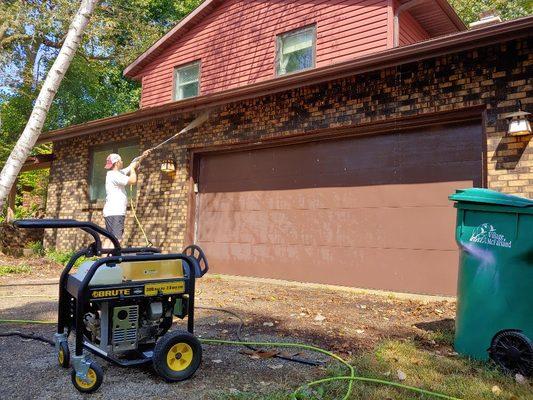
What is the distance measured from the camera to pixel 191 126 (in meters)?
9.32

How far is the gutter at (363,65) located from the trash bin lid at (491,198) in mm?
3080

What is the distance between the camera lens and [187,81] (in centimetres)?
1322

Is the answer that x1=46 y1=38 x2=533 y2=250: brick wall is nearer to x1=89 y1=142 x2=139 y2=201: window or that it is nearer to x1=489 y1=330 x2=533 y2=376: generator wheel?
x1=89 y1=142 x2=139 y2=201: window

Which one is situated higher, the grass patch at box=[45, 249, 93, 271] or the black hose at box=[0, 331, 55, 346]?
the black hose at box=[0, 331, 55, 346]

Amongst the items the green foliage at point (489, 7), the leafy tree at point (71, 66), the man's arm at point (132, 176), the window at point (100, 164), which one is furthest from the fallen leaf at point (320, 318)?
the green foliage at point (489, 7)

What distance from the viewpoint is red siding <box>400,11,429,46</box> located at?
10.2 metres

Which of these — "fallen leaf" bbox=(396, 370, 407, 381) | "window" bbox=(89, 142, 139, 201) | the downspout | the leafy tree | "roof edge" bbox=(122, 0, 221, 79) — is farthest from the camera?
the leafy tree

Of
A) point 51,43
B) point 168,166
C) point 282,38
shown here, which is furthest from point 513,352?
point 51,43

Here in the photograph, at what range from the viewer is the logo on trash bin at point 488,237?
11.2 feet

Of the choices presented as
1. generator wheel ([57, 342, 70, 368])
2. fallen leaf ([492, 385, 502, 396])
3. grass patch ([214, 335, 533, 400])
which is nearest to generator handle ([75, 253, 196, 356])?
generator wheel ([57, 342, 70, 368])

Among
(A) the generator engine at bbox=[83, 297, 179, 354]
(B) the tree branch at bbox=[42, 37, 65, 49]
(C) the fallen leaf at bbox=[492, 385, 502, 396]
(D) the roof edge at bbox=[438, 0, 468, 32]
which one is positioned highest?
(B) the tree branch at bbox=[42, 37, 65, 49]

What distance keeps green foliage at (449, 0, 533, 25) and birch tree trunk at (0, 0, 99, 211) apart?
17.6 metres

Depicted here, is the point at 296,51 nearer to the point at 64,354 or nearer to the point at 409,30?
→ the point at 409,30

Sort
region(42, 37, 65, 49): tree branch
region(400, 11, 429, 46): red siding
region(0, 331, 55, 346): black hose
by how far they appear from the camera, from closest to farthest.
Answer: region(0, 331, 55, 346): black hose, region(400, 11, 429, 46): red siding, region(42, 37, 65, 49): tree branch
